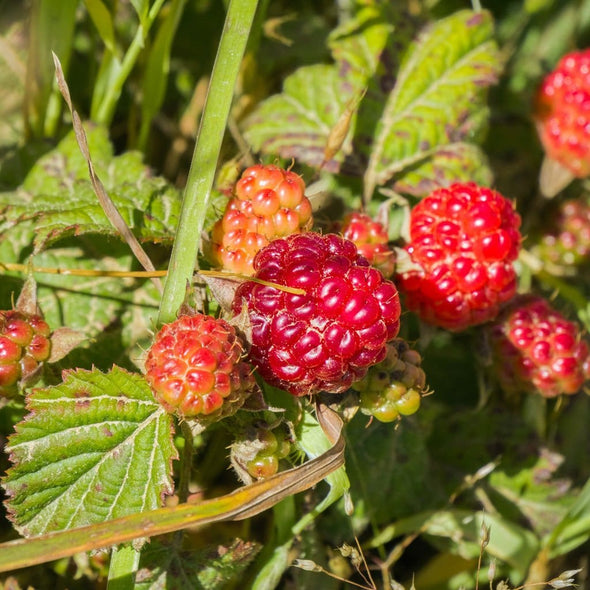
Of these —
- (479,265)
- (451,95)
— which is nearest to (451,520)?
(479,265)

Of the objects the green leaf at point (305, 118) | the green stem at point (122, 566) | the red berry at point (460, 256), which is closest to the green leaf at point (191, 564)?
the green stem at point (122, 566)

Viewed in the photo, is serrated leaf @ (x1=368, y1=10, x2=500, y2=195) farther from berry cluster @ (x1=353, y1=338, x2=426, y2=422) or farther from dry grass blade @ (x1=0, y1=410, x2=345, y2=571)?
dry grass blade @ (x1=0, y1=410, x2=345, y2=571)

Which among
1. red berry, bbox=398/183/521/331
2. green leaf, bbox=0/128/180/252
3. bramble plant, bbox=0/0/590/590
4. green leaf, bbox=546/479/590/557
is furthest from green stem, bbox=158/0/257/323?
green leaf, bbox=546/479/590/557

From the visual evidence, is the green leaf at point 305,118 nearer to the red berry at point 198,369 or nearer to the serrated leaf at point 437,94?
the serrated leaf at point 437,94

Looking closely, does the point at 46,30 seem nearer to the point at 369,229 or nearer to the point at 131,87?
the point at 131,87

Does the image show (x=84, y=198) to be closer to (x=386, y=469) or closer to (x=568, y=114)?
(x=386, y=469)

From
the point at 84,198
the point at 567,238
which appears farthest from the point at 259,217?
the point at 567,238
